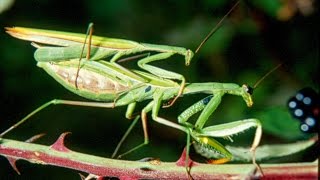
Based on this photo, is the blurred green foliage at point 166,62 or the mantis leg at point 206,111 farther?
the blurred green foliage at point 166,62

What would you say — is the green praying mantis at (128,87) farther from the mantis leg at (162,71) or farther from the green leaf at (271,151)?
the green leaf at (271,151)

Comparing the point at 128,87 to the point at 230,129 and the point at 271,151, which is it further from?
the point at 271,151

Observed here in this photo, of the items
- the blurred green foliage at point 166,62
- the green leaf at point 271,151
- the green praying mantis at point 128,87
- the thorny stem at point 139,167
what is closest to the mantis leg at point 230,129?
the green praying mantis at point 128,87

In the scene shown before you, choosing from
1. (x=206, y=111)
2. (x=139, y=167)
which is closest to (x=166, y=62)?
(x=206, y=111)

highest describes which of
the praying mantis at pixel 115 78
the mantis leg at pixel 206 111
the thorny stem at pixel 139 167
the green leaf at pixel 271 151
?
the praying mantis at pixel 115 78

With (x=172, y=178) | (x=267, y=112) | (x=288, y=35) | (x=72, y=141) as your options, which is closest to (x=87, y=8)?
(x=72, y=141)

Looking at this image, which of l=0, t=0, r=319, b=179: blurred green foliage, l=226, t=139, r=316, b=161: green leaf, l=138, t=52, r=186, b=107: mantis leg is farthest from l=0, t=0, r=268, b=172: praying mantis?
l=0, t=0, r=319, b=179: blurred green foliage

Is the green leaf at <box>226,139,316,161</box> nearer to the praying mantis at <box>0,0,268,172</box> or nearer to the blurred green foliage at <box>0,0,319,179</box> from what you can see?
the praying mantis at <box>0,0,268,172</box>

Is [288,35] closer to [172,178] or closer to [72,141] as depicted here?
[72,141]

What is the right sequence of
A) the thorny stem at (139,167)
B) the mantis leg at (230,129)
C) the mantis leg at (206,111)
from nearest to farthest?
the thorny stem at (139,167) → the mantis leg at (230,129) → the mantis leg at (206,111)
